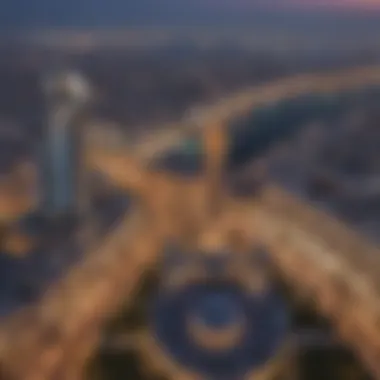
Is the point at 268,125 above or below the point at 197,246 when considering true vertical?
above

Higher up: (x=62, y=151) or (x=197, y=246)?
(x=62, y=151)

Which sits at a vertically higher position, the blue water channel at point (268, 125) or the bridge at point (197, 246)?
the blue water channel at point (268, 125)

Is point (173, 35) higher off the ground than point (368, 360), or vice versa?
point (173, 35)

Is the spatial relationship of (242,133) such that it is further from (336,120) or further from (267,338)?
(267,338)

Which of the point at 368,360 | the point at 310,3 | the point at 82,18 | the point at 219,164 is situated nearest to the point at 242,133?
the point at 219,164

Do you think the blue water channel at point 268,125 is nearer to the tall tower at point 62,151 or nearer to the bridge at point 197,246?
the bridge at point 197,246

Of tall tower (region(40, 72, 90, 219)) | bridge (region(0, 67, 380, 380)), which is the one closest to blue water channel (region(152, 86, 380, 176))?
bridge (region(0, 67, 380, 380))

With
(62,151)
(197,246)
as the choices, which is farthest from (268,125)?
(62,151)

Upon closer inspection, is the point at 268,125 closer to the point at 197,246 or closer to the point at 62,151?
the point at 197,246

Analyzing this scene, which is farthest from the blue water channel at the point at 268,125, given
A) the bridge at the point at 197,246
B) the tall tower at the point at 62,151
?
the tall tower at the point at 62,151
